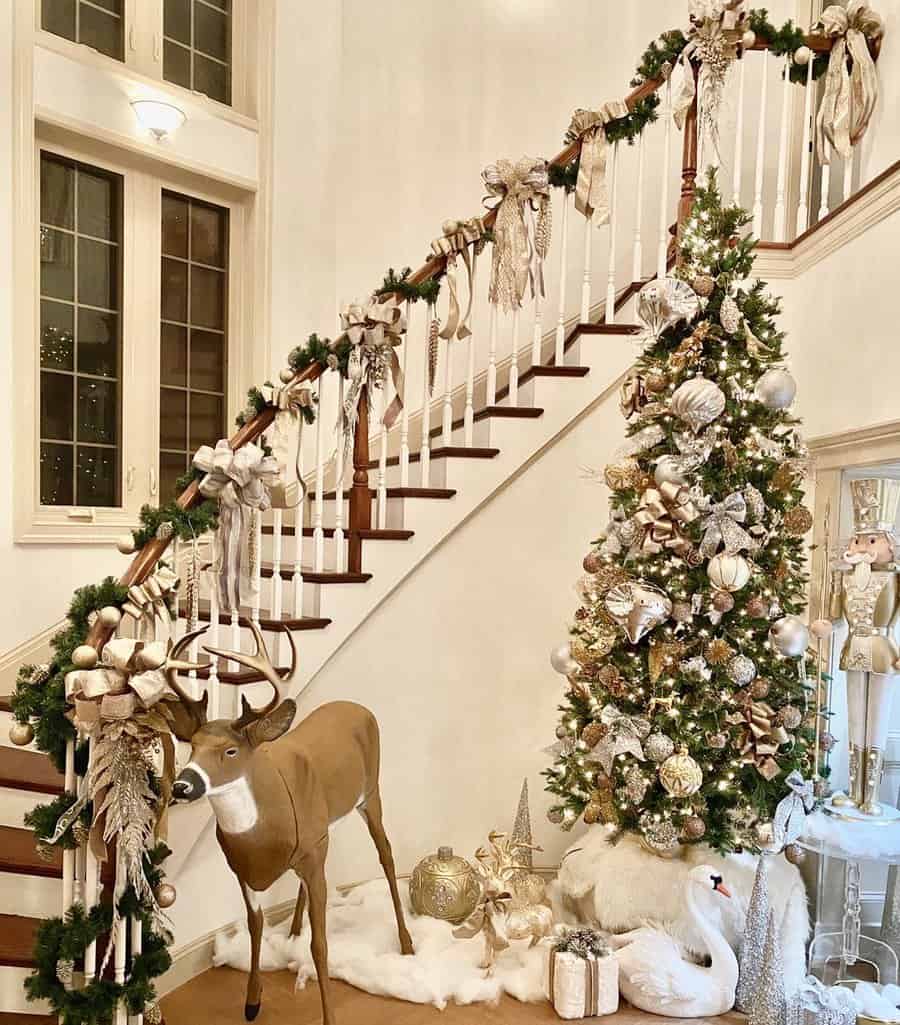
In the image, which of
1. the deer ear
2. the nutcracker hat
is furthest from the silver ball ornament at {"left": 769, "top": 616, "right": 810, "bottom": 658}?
the deer ear

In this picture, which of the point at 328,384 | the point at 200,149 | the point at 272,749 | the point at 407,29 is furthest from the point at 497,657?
the point at 407,29

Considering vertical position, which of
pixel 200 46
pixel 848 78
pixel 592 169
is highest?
pixel 200 46

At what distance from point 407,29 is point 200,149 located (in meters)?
1.55

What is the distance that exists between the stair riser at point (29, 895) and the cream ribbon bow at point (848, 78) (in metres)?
3.91

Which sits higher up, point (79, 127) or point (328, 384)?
point (79, 127)

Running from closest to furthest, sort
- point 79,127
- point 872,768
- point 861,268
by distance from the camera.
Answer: point 872,768 < point 861,268 < point 79,127

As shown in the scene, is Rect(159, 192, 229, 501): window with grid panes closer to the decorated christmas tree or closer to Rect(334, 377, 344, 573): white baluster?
Rect(334, 377, 344, 573): white baluster

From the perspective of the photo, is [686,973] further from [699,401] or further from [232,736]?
[699,401]

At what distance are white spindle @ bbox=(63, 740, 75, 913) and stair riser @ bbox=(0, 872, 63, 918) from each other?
0.38 meters

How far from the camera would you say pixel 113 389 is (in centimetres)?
432

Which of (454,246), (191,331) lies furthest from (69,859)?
(191,331)

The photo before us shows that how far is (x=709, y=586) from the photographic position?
2799 mm

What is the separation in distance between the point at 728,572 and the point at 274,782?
156 centimetres

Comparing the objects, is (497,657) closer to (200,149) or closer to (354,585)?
(354,585)
